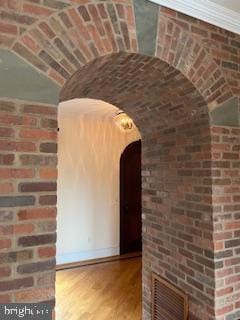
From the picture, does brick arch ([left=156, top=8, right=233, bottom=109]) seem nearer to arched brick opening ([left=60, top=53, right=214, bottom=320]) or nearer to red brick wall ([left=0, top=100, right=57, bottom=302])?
arched brick opening ([left=60, top=53, right=214, bottom=320])

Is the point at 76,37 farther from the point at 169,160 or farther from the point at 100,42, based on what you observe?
the point at 169,160

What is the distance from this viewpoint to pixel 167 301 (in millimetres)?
2275

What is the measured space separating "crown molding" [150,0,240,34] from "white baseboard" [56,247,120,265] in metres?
4.05

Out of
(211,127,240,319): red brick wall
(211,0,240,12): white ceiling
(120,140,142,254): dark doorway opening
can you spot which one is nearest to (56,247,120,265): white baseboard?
(120,140,142,254): dark doorway opening

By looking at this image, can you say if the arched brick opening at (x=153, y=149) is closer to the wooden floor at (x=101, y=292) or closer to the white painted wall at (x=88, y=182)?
the wooden floor at (x=101, y=292)

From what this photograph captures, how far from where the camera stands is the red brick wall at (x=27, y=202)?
Answer: 1.25 meters

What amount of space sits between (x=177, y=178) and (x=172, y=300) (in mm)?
1036

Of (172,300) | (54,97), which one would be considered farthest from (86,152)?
(54,97)

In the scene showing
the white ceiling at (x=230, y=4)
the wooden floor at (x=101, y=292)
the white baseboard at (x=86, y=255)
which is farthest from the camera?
the white baseboard at (x=86, y=255)

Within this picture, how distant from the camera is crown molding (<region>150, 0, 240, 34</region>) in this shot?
176 cm

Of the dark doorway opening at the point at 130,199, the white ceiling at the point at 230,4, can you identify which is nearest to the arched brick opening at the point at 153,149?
the white ceiling at the point at 230,4

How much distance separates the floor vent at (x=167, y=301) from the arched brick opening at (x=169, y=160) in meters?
0.06

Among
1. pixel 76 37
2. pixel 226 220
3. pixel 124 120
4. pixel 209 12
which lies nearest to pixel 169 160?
pixel 226 220

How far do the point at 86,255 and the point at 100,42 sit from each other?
4026 mm
